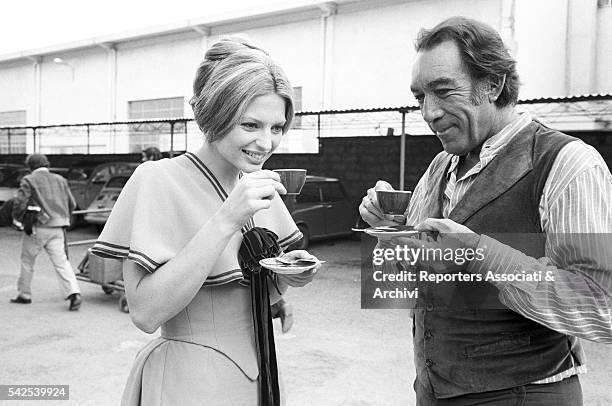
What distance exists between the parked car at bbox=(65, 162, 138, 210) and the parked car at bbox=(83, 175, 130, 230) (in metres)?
0.39

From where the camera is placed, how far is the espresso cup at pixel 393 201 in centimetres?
176

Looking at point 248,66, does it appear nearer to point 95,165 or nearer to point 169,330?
point 169,330

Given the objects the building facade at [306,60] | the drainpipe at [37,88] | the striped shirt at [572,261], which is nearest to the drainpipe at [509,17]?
the building facade at [306,60]

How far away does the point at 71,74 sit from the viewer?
20.5 metres

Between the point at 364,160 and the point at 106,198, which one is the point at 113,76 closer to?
the point at 106,198

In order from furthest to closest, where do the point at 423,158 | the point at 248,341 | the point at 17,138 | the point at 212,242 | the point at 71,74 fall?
1. the point at 17,138
2. the point at 71,74
3. the point at 423,158
4. the point at 248,341
5. the point at 212,242

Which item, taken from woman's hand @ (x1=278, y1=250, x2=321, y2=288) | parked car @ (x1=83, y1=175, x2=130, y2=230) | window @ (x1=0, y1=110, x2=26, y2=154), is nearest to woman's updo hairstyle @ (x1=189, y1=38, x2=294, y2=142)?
woman's hand @ (x1=278, y1=250, x2=321, y2=288)

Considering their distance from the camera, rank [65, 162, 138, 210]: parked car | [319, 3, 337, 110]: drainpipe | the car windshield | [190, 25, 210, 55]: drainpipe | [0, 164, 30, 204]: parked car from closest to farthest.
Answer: the car windshield
[65, 162, 138, 210]: parked car
[0, 164, 30, 204]: parked car
[319, 3, 337, 110]: drainpipe
[190, 25, 210, 55]: drainpipe

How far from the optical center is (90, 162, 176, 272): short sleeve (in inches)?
55.5

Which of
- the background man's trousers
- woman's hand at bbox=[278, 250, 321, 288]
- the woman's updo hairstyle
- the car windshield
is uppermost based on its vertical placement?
the woman's updo hairstyle

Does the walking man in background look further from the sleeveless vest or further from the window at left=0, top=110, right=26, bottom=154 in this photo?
the window at left=0, top=110, right=26, bottom=154

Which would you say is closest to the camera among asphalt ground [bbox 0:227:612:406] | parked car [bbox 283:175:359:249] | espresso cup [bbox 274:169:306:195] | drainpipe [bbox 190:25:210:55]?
espresso cup [bbox 274:169:306:195]

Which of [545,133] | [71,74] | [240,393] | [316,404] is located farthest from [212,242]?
[71,74]

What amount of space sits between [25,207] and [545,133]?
5974 mm
